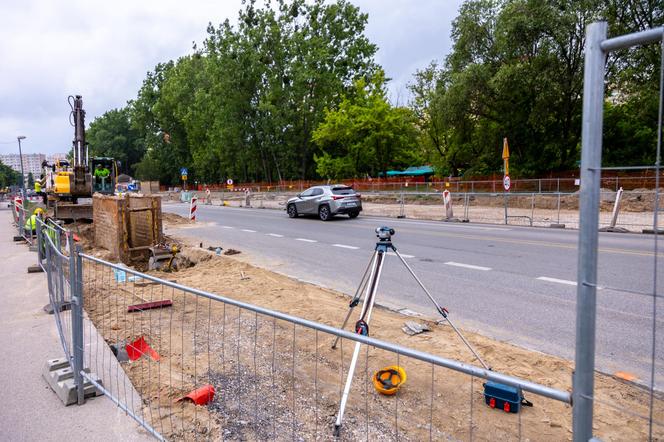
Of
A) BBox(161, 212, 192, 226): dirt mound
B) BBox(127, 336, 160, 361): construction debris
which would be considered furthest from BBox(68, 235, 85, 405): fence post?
BBox(161, 212, 192, 226): dirt mound

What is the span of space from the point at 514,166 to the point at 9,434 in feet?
114

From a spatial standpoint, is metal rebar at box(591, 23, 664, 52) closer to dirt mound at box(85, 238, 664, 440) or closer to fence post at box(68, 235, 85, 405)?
dirt mound at box(85, 238, 664, 440)

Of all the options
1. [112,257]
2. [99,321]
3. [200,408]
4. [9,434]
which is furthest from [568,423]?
[112,257]

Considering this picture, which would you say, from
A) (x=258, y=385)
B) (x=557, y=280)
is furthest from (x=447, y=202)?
(x=258, y=385)

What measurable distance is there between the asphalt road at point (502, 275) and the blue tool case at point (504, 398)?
1330 millimetres

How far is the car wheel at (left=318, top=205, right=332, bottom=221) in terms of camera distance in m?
20.9

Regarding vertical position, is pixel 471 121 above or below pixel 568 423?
above

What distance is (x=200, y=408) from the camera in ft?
12.4

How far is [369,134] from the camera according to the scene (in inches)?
1720

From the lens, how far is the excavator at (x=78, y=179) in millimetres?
19312

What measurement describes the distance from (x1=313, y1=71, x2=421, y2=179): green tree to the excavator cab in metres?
24.2

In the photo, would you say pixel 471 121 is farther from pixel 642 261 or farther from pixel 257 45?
pixel 257 45

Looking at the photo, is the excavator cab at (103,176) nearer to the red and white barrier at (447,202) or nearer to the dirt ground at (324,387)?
the red and white barrier at (447,202)

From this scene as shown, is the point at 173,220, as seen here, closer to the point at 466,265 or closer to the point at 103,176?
the point at 103,176
